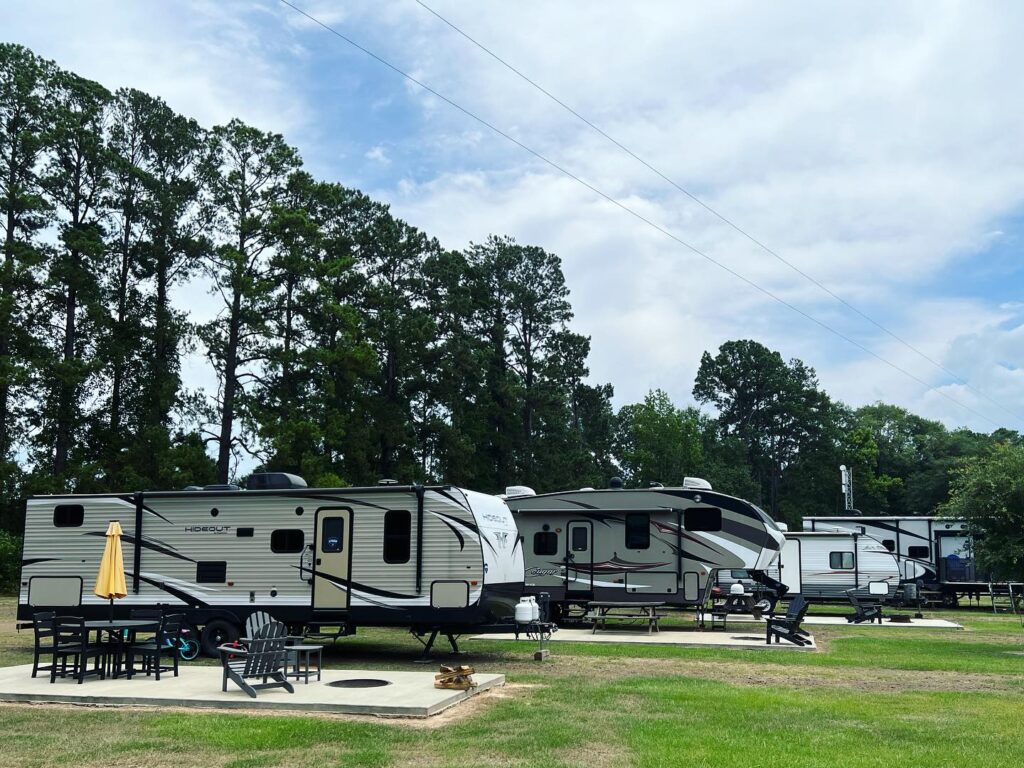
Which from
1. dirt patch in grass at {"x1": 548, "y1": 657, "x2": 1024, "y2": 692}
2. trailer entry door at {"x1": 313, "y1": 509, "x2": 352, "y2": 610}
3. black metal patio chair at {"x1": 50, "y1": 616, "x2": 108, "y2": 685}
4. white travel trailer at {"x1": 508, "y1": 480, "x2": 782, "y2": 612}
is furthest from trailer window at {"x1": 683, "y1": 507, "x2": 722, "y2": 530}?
black metal patio chair at {"x1": 50, "y1": 616, "x2": 108, "y2": 685}

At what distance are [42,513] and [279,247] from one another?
76.8ft

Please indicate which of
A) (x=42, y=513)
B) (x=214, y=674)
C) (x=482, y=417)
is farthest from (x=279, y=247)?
(x=214, y=674)

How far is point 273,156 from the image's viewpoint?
39.9 metres

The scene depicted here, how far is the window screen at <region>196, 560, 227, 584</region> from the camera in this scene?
1578cm

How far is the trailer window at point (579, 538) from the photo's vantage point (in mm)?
22469

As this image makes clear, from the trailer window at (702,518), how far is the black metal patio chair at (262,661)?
12.1m

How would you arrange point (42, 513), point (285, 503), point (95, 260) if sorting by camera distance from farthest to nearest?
point (95, 260), point (42, 513), point (285, 503)

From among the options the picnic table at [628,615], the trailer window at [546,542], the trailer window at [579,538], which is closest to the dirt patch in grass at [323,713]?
the picnic table at [628,615]

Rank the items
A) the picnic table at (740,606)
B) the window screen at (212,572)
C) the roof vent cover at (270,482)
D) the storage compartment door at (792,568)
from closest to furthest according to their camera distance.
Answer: the window screen at (212,572)
the roof vent cover at (270,482)
the picnic table at (740,606)
the storage compartment door at (792,568)

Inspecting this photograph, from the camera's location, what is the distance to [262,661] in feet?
36.8

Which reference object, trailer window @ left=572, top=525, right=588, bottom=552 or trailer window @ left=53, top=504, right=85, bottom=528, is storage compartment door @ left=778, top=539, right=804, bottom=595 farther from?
trailer window @ left=53, top=504, right=85, bottom=528

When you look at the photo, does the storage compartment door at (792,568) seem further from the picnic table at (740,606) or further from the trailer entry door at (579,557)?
the trailer entry door at (579,557)

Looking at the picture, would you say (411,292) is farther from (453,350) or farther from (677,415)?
(677,415)

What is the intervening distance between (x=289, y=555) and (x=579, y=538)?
8.63 m
